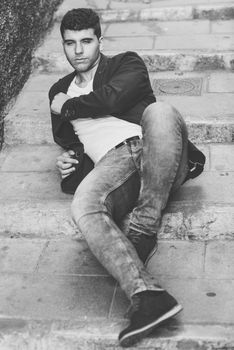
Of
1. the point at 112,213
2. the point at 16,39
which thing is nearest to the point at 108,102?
the point at 112,213

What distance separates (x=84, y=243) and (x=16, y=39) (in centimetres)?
206

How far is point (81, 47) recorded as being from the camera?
Answer: 4.11 m

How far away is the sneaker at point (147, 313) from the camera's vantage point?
322 centimetres

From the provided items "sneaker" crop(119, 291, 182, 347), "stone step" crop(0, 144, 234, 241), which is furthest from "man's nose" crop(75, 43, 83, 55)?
"sneaker" crop(119, 291, 182, 347)

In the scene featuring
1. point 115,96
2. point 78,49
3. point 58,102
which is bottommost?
point 58,102

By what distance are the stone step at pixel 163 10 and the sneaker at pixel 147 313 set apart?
383cm

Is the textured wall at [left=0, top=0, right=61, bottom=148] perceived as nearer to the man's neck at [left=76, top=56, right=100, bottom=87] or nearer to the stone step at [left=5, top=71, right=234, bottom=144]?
the stone step at [left=5, top=71, right=234, bottom=144]

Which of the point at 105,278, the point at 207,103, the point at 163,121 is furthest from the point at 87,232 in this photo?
the point at 207,103

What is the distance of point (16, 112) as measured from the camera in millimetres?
5262

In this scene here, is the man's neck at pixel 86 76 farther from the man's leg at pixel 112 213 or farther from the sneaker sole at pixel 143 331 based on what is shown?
the sneaker sole at pixel 143 331

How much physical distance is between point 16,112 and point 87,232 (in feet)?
6.47

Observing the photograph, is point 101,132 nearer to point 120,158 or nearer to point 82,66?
point 120,158

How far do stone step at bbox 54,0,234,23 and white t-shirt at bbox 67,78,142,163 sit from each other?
2.53 metres

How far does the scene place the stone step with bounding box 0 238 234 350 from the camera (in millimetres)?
3365
